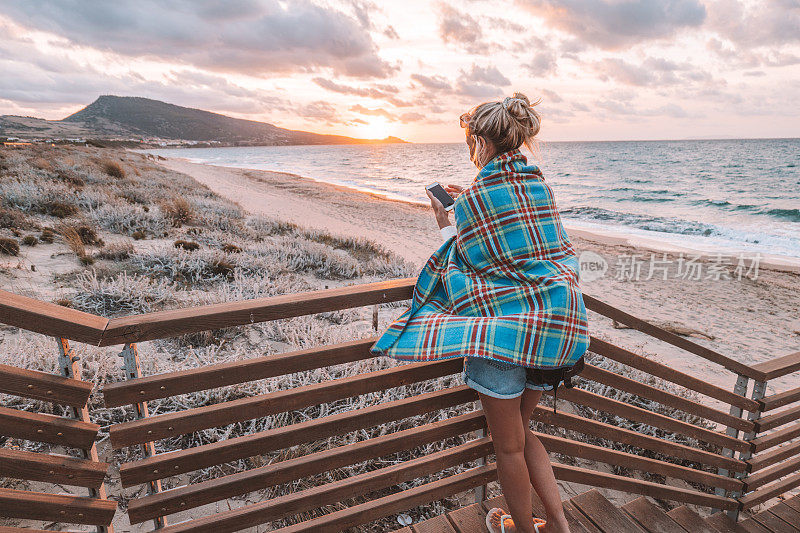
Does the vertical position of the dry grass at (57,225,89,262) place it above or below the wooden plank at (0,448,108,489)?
below

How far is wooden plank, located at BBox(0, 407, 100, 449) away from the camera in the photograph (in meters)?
1.46

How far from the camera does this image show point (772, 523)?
3.49m

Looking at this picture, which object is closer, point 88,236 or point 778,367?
point 778,367

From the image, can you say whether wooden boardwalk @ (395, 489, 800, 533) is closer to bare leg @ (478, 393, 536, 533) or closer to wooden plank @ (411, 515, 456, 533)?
wooden plank @ (411, 515, 456, 533)

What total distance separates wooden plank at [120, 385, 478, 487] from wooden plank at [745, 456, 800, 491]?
9.97 ft

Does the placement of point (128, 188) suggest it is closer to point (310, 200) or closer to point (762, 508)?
point (310, 200)

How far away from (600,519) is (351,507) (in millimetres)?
1547

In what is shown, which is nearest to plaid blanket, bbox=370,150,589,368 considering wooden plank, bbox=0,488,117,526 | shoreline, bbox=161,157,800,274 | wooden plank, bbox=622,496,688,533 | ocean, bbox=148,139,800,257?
wooden plank, bbox=0,488,117,526

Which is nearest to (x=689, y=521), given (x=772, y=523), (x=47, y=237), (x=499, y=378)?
(x=772, y=523)

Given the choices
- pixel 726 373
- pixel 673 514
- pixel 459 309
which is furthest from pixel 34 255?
pixel 726 373

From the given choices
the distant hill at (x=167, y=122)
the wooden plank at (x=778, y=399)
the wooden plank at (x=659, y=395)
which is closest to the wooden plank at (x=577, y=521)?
the wooden plank at (x=659, y=395)

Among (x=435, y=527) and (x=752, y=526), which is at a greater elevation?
(x=435, y=527)

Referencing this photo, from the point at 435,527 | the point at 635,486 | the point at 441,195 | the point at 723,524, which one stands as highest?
the point at 441,195

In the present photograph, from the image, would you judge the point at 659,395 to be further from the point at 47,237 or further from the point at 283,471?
the point at 47,237
